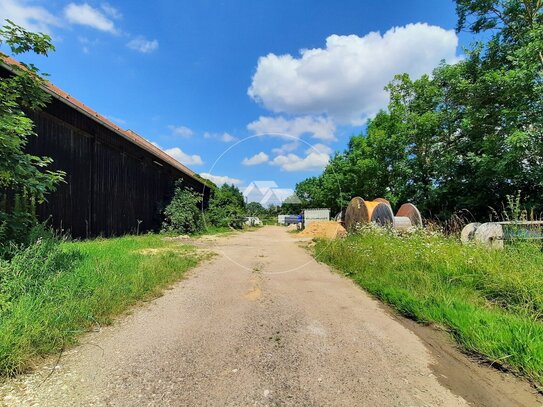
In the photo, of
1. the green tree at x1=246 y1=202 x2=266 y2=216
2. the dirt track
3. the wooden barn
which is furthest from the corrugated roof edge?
the green tree at x1=246 y1=202 x2=266 y2=216

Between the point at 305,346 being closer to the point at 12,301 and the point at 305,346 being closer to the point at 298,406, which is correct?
the point at 298,406

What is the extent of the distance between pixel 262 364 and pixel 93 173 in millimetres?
13337

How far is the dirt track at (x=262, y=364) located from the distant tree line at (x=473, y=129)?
787cm

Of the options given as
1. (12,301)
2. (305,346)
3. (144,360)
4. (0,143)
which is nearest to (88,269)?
(12,301)

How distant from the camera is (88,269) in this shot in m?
5.55

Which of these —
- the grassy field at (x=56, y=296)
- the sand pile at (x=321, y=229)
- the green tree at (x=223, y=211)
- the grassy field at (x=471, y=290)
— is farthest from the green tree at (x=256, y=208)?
the grassy field at (x=56, y=296)

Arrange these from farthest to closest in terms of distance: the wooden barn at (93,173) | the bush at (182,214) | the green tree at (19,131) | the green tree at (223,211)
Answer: the green tree at (223,211) → the bush at (182,214) → the wooden barn at (93,173) → the green tree at (19,131)

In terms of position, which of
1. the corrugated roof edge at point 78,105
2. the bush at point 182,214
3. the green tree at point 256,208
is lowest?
the bush at point 182,214

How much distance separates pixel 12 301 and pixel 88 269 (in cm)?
188

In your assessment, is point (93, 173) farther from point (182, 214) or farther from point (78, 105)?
point (182, 214)

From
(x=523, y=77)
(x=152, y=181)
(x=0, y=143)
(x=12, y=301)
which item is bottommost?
(x=12, y=301)

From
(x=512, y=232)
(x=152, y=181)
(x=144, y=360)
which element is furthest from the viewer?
(x=152, y=181)

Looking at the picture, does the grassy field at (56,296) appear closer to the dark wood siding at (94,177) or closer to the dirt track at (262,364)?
the dirt track at (262,364)

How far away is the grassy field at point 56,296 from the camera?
Answer: 305cm
